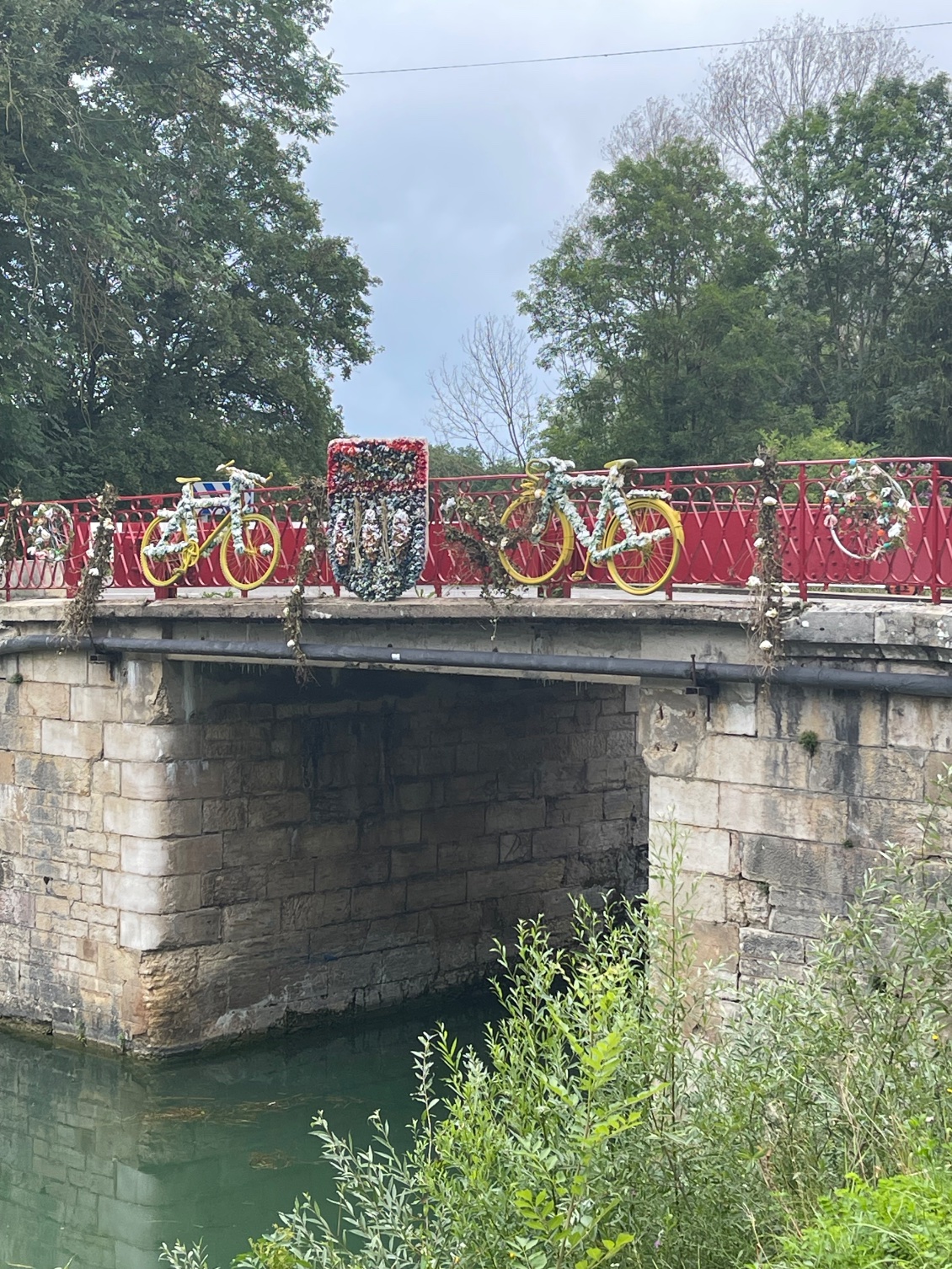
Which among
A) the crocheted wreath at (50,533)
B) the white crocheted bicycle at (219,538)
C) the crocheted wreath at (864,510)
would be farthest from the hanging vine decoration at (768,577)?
the crocheted wreath at (50,533)

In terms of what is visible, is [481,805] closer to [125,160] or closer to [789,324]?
[125,160]

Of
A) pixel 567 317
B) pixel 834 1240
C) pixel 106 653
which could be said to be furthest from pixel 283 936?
pixel 567 317

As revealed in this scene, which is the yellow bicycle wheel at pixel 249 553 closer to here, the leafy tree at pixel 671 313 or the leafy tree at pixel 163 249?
the leafy tree at pixel 163 249

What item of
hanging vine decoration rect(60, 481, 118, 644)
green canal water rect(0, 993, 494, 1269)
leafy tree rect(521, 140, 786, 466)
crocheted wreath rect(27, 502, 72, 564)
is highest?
leafy tree rect(521, 140, 786, 466)

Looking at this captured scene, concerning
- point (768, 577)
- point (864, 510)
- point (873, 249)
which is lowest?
point (768, 577)

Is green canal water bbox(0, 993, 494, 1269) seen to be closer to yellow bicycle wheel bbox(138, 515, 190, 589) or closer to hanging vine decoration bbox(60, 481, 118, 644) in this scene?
hanging vine decoration bbox(60, 481, 118, 644)

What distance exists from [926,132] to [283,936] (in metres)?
21.8

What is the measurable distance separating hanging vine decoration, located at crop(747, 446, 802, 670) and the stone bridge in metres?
0.12

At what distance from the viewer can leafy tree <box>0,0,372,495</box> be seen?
19.6 meters

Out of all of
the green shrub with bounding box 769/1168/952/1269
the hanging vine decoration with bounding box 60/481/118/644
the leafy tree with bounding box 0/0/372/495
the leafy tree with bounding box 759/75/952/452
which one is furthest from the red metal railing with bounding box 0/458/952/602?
the leafy tree with bounding box 759/75/952/452

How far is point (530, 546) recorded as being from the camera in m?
9.14

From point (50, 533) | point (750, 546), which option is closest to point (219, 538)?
point (50, 533)

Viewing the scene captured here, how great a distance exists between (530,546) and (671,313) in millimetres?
18401

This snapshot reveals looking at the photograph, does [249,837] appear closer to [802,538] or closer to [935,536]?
[802,538]
